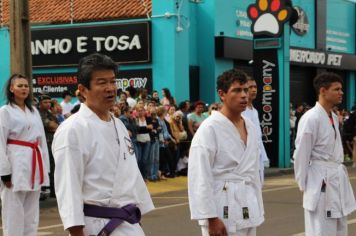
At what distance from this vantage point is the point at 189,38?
25203 millimetres

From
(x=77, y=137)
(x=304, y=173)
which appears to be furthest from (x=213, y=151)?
(x=304, y=173)

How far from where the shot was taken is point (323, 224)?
730 centimetres

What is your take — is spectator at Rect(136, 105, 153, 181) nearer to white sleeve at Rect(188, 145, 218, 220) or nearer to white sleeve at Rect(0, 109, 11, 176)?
white sleeve at Rect(0, 109, 11, 176)

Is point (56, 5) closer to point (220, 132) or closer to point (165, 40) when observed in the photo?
point (165, 40)

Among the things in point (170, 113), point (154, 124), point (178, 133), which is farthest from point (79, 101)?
point (170, 113)

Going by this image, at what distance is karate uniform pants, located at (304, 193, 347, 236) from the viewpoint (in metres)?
7.29

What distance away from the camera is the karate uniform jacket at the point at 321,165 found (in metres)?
7.30

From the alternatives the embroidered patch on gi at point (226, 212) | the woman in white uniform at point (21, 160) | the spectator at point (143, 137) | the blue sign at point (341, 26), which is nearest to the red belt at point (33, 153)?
the woman in white uniform at point (21, 160)

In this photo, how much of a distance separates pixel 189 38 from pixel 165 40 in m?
1.57

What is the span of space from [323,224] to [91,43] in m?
18.3

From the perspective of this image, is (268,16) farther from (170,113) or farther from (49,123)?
(49,123)

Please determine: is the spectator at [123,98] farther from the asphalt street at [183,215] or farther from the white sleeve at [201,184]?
the white sleeve at [201,184]

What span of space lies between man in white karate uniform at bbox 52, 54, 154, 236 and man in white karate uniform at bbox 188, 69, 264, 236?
0.79 meters

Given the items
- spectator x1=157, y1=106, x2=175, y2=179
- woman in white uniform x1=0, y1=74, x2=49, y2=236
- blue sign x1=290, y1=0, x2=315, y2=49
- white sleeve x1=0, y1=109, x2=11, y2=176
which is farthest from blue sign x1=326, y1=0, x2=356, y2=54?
white sleeve x1=0, y1=109, x2=11, y2=176
